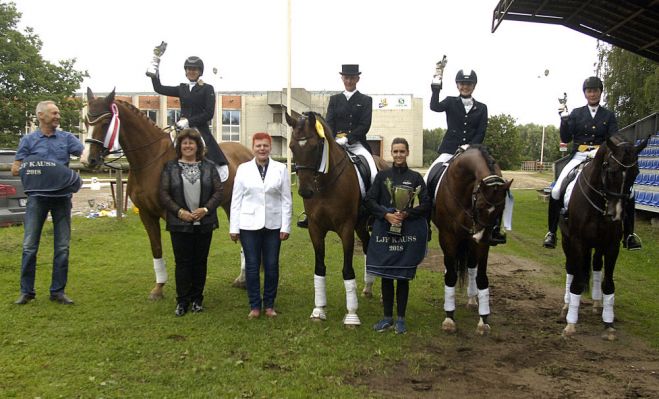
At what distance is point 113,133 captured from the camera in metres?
6.72

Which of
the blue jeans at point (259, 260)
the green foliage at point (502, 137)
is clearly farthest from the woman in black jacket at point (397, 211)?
the green foliage at point (502, 137)

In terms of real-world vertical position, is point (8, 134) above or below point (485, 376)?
above

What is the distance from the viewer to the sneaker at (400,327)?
618cm

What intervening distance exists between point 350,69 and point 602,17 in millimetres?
11069

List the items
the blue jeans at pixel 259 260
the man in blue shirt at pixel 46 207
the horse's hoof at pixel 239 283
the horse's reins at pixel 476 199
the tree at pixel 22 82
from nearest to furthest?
the horse's reins at pixel 476 199
the blue jeans at pixel 259 260
the man in blue shirt at pixel 46 207
the horse's hoof at pixel 239 283
the tree at pixel 22 82

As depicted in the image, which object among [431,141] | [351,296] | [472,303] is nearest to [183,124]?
[351,296]

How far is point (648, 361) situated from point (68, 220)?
6942mm

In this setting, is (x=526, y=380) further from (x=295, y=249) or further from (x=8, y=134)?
(x=8, y=134)

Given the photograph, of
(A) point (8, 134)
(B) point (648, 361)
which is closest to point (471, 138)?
(B) point (648, 361)

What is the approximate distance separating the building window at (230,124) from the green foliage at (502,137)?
32657 mm

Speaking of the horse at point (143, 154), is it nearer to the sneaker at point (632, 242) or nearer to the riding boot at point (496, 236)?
the riding boot at point (496, 236)

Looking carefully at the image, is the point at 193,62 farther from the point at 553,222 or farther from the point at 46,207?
the point at 553,222

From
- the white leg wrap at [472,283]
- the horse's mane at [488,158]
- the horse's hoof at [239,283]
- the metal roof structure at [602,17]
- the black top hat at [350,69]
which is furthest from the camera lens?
the metal roof structure at [602,17]

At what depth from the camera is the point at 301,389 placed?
14.9 feet
